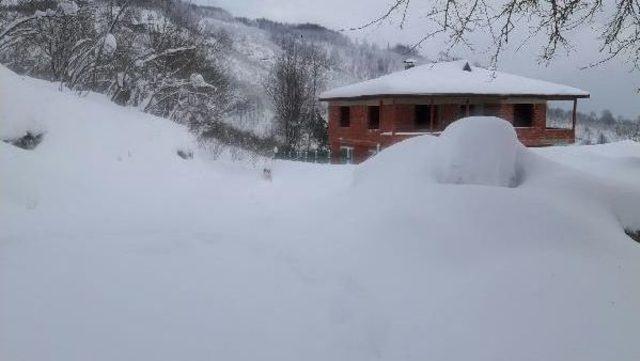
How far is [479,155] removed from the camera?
590 centimetres

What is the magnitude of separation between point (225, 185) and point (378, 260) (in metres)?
8.64

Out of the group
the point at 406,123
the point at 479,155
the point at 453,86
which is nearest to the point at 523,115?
the point at 453,86

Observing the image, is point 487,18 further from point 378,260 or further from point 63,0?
point 63,0

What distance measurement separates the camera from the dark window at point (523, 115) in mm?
28188

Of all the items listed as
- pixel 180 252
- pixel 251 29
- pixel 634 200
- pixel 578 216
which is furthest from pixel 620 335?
pixel 251 29

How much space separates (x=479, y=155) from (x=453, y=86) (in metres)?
18.8

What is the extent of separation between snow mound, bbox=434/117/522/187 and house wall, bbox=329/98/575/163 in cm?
1716

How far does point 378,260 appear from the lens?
4.75m

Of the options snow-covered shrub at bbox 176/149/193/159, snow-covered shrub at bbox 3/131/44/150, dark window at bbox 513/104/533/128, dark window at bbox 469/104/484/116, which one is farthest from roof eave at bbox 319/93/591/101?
snow-covered shrub at bbox 3/131/44/150

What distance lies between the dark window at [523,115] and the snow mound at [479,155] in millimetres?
23942

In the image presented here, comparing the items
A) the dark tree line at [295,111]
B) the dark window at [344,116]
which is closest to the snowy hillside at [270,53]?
the dark tree line at [295,111]

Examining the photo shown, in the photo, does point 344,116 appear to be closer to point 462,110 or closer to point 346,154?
point 346,154

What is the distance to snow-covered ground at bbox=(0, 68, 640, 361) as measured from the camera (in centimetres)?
313

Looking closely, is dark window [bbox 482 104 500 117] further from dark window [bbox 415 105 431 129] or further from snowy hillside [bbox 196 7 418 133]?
snowy hillside [bbox 196 7 418 133]
